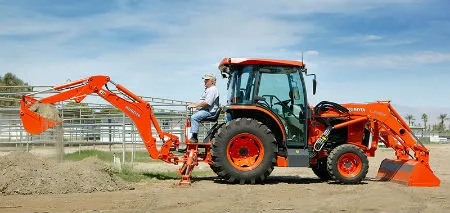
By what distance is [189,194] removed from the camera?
8820 mm

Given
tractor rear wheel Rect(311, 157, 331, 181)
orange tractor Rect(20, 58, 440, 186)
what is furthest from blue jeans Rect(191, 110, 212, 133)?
tractor rear wheel Rect(311, 157, 331, 181)

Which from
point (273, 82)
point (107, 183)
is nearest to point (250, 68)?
point (273, 82)

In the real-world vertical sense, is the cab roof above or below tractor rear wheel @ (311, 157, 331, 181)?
above

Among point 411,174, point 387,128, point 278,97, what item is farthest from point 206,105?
point 411,174

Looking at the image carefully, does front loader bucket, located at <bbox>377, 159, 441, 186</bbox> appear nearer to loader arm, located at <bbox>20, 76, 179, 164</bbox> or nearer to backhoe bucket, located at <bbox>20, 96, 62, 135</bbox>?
loader arm, located at <bbox>20, 76, 179, 164</bbox>

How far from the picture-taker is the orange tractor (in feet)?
34.3

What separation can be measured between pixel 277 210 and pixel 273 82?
4107 millimetres

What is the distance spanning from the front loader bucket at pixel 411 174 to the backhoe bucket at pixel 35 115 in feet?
22.9

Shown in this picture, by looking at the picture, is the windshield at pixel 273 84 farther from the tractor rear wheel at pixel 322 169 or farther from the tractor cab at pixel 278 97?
the tractor rear wheel at pixel 322 169

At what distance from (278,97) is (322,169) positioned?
2.14 metres

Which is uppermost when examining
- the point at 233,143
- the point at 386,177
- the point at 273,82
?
the point at 273,82

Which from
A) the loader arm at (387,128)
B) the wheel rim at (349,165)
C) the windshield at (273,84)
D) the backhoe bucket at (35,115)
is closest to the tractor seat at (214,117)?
the windshield at (273,84)

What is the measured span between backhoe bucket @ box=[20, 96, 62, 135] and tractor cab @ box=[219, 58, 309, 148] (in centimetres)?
352

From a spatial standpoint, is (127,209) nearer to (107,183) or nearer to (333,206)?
(107,183)
